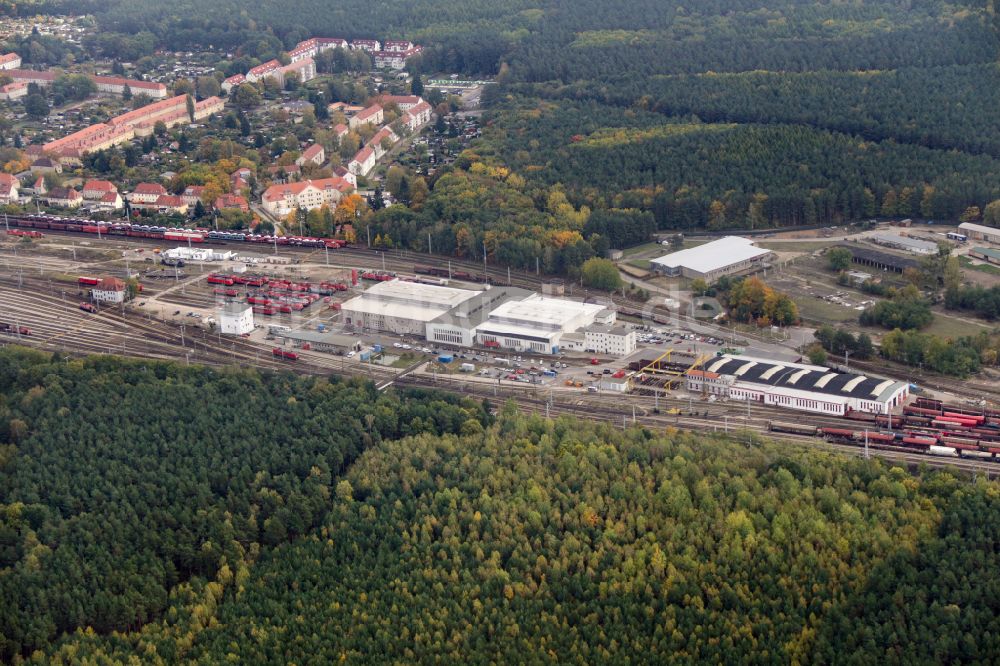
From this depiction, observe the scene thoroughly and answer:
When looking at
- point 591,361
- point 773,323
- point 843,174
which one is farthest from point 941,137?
point 591,361

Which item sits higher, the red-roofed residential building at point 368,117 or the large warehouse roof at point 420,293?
the red-roofed residential building at point 368,117

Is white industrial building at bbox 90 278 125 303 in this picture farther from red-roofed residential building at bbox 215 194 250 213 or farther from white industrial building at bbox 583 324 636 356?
white industrial building at bbox 583 324 636 356

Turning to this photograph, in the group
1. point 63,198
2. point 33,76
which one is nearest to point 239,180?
point 63,198

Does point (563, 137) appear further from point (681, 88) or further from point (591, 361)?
point (591, 361)

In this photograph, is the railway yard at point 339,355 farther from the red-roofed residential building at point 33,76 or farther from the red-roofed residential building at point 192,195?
the red-roofed residential building at point 33,76

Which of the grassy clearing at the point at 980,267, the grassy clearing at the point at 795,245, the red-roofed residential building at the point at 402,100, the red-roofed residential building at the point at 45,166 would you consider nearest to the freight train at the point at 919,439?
the grassy clearing at the point at 980,267

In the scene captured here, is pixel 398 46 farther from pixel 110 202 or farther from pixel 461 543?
pixel 461 543
